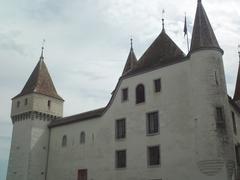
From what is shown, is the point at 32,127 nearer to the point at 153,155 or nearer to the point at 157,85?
the point at 153,155

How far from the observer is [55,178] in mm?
39281

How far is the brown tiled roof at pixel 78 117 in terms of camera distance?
3681 centimetres

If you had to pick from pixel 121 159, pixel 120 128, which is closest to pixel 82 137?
pixel 120 128

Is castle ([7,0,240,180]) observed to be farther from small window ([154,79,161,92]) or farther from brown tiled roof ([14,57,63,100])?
brown tiled roof ([14,57,63,100])

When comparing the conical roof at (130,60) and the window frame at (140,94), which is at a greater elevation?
the conical roof at (130,60)

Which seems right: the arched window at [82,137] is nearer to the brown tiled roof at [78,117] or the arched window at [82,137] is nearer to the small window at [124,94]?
the brown tiled roof at [78,117]

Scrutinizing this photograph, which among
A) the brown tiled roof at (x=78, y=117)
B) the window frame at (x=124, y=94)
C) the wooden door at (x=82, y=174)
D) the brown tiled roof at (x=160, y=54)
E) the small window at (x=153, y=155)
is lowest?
the wooden door at (x=82, y=174)

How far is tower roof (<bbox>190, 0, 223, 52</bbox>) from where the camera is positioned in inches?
1136

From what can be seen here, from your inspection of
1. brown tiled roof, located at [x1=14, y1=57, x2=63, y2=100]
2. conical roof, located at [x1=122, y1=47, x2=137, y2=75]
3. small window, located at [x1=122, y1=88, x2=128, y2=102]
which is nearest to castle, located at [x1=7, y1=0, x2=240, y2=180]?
small window, located at [x1=122, y1=88, x2=128, y2=102]

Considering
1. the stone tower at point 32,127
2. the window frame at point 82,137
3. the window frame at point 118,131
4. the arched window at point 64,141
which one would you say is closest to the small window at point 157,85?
the window frame at point 118,131

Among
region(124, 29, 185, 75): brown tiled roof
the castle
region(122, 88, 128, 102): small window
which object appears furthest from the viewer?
region(122, 88, 128, 102): small window

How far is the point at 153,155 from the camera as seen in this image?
30.3 m

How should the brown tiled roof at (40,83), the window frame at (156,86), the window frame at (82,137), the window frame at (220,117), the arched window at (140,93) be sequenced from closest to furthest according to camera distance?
the window frame at (220,117) < the window frame at (156,86) < the arched window at (140,93) < the window frame at (82,137) < the brown tiled roof at (40,83)

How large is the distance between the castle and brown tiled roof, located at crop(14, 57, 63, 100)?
5.07ft
